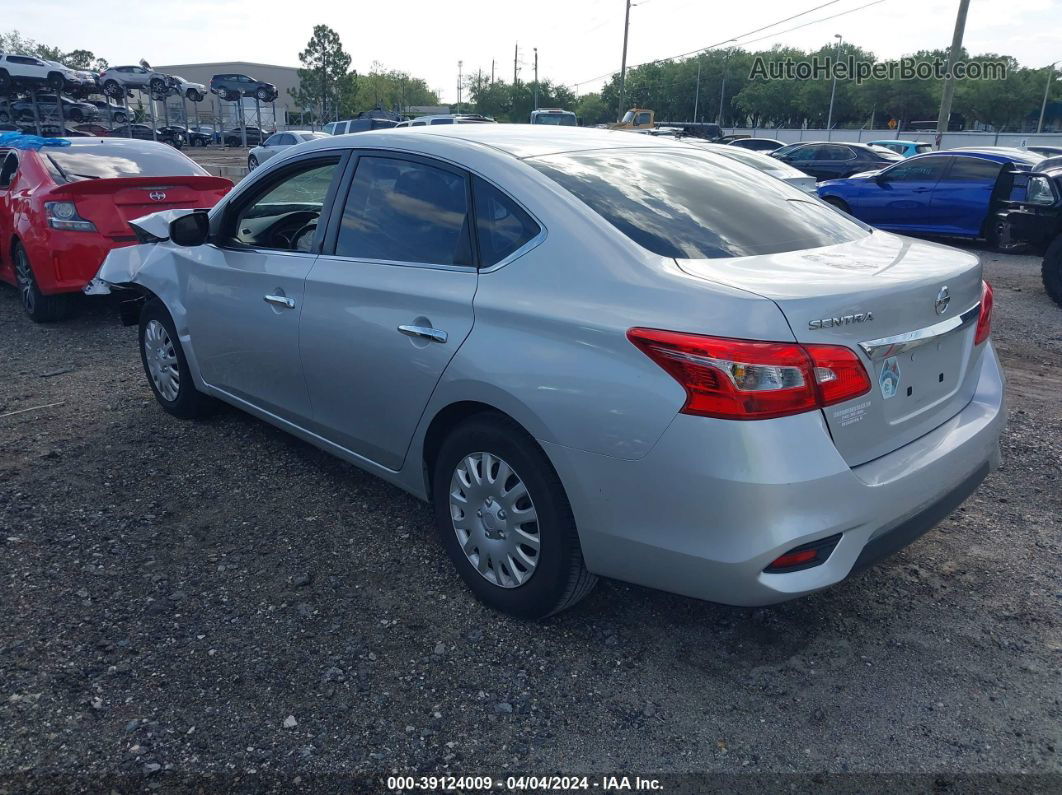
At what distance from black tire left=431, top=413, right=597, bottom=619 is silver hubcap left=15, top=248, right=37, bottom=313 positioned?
598 centimetres

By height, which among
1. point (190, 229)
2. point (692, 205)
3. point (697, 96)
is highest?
point (697, 96)

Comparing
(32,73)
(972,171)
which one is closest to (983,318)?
(972,171)

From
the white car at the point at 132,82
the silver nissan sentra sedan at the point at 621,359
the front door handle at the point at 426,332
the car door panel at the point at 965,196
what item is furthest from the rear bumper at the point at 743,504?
the white car at the point at 132,82

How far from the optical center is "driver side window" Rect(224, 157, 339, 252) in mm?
3957

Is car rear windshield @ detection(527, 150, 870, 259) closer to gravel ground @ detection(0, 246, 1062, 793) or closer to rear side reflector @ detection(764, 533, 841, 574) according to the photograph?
rear side reflector @ detection(764, 533, 841, 574)

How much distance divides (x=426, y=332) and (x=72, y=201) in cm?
537

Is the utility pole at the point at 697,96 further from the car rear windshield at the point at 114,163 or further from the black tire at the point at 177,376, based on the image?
the black tire at the point at 177,376

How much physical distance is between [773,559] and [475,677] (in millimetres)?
1073

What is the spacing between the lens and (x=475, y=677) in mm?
2762

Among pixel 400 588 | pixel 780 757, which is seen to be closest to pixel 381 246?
pixel 400 588

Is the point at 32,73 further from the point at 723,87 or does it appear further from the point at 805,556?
the point at 723,87

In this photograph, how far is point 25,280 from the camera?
7.46 meters

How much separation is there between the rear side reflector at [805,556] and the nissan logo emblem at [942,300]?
83cm

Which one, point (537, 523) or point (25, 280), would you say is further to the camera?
point (25, 280)
